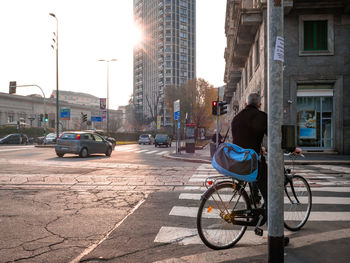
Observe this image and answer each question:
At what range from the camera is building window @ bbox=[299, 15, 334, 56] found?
698 inches

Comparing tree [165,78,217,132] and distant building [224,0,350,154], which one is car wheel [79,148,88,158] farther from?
tree [165,78,217,132]

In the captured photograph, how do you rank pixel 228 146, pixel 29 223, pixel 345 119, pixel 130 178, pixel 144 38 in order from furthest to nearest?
pixel 144 38, pixel 345 119, pixel 130 178, pixel 29 223, pixel 228 146

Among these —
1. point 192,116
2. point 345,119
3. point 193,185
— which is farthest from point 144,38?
point 193,185

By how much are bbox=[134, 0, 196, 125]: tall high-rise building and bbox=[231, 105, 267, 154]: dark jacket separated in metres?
106

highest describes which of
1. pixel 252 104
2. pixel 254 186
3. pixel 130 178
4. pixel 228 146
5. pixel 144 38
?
pixel 144 38

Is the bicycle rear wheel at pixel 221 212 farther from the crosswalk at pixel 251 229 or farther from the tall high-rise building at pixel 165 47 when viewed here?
the tall high-rise building at pixel 165 47

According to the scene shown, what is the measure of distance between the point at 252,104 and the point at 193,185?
14.7 feet

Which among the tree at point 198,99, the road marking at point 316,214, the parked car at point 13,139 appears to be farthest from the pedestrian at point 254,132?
the tree at point 198,99

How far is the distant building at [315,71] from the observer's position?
1756 centimetres

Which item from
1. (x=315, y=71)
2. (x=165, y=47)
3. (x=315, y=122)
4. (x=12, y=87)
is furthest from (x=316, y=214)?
(x=165, y=47)

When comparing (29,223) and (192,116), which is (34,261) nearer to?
(29,223)

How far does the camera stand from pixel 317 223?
15.4 feet

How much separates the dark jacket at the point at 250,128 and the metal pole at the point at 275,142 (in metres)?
0.76


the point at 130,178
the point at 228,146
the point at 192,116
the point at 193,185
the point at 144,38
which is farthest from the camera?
the point at 144,38
